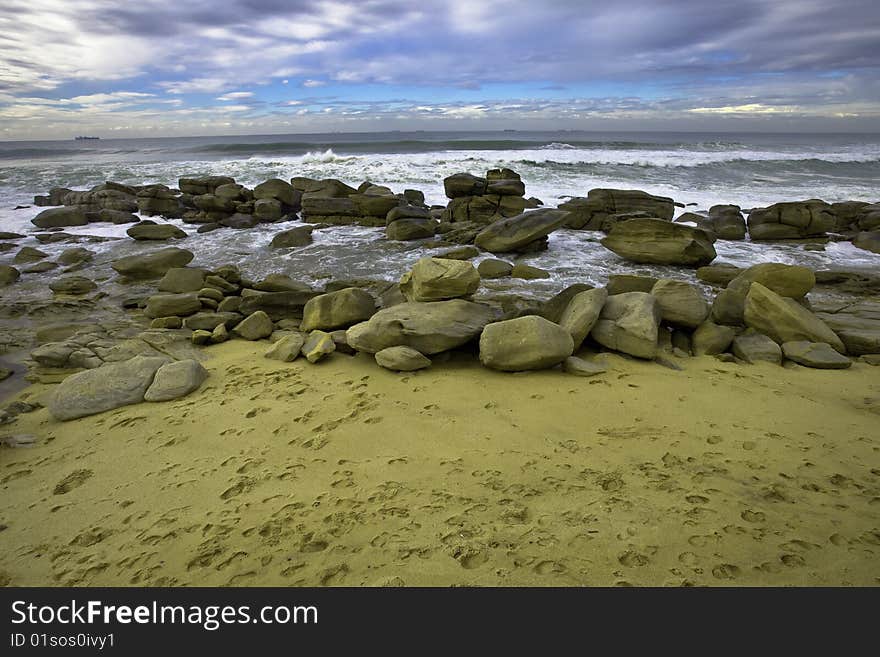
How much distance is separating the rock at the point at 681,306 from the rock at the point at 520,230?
4578 mm

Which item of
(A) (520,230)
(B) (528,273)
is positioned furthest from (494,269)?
(A) (520,230)

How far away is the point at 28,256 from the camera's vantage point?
32.6ft

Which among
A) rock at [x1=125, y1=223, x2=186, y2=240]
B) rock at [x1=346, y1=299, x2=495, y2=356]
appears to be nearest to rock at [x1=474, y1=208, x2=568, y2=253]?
rock at [x1=346, y1=299, x2=495, y2=356]

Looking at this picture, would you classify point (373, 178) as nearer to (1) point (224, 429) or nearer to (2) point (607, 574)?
(1) point (224, 429)

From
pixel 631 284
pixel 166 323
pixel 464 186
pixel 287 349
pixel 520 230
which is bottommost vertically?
pixel 166 323

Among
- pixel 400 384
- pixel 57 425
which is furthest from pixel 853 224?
pixel 57 425

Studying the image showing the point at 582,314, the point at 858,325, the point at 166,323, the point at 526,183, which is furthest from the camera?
the point at 526,183

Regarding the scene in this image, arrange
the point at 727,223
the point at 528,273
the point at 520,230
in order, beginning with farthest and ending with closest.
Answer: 1. the point at 727,223
2. the point at 520,230
3. the point at 528,273

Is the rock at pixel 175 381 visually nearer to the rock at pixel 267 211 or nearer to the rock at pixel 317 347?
the rock at pixel 317 347

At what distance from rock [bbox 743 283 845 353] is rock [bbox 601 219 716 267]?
368 cm

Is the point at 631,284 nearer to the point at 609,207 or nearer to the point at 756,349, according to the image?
the point at 756,349

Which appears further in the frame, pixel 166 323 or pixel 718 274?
pixel 718 274

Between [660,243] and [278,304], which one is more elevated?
[660,243]

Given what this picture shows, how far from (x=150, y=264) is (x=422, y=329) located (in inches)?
253
